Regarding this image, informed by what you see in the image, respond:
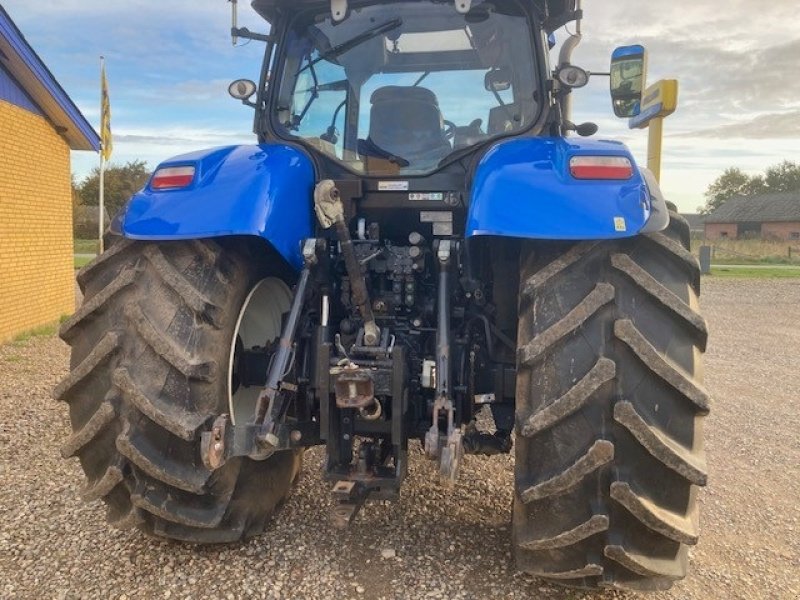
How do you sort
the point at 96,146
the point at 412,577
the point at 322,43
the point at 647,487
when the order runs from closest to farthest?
the point at 647,487 < the point at 412,577 < the point at 322,43 < the point at 96,146

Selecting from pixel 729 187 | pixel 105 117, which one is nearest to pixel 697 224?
pixel 729 187

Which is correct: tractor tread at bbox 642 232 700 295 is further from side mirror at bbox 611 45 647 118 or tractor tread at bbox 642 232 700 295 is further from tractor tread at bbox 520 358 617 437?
side mirror at bbox 611 45 647 118

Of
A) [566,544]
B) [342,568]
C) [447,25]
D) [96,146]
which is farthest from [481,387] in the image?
[96,146]

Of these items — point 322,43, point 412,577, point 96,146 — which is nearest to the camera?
point 412,577

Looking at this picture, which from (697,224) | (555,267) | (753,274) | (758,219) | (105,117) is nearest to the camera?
(555,267)

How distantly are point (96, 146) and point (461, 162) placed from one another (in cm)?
942

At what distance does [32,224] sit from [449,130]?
7.75m

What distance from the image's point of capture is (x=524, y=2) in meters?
3.13

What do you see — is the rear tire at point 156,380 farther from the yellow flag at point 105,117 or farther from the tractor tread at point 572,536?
the yellow flag at point 105,117

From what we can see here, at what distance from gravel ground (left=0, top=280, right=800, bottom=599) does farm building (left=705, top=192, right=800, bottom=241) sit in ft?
170

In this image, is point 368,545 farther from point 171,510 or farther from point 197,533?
point 171,510

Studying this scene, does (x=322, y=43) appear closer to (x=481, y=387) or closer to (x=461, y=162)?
(x=461, y=162)

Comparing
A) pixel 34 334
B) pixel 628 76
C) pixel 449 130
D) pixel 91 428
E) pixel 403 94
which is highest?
pixel 628 76

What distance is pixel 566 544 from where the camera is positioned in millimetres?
2266
